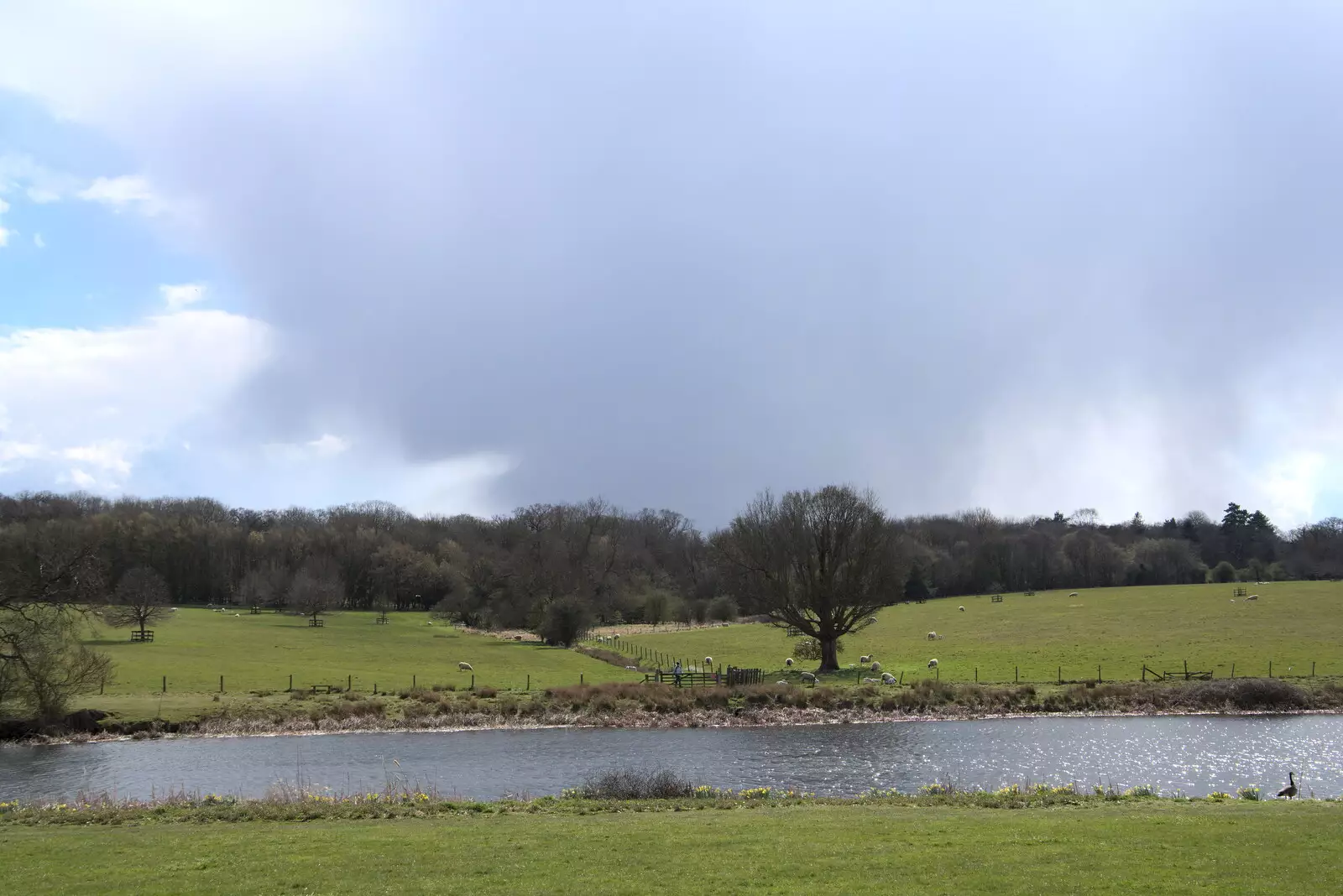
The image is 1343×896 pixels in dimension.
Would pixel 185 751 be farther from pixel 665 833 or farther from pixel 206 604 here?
pixel 206 604

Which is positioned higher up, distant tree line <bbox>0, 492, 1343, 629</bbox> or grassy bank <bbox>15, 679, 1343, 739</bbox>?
distant tree line <bbox>0, 492, 1343, 629</bbox>

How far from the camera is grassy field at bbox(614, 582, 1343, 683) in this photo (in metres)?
54.1

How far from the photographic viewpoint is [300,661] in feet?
211

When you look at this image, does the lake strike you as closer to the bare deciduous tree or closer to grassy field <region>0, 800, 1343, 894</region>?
grassy field <region>0, 800, 1343, 894</region>

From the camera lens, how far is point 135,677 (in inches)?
2080

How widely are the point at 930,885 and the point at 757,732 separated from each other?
30.5 meters

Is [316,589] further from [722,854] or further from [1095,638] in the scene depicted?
[722,854]

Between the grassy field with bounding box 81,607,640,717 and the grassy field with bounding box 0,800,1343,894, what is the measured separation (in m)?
34.0

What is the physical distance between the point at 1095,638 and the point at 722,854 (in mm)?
61996

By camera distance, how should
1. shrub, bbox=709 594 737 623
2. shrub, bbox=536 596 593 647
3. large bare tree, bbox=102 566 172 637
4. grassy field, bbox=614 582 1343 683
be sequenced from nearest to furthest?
1. grassy field, bbox=614 582 1343 683
2. large bare tree, bbox=102 566 172 637
3. shrub, bbox=536 596 593 647
4. shrub, bbox=709 594 737 623

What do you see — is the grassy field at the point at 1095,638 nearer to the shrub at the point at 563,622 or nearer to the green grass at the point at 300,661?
the shrub at the point at 563,622

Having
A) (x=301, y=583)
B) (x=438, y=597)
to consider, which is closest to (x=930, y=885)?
(x=301, y=583)

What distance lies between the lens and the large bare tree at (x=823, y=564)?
59219 mm

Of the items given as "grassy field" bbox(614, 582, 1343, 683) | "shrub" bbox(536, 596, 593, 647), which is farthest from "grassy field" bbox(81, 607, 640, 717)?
"grassy field" bbox(614, 582, 1343, 683)
